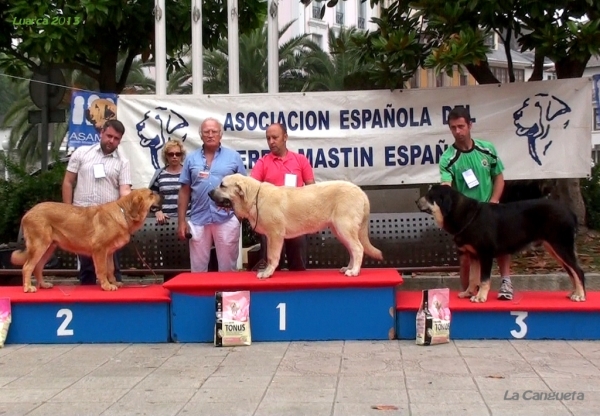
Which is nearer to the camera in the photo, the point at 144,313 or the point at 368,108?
the point at 144,313

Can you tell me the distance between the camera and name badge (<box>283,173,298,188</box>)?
8.36 meters

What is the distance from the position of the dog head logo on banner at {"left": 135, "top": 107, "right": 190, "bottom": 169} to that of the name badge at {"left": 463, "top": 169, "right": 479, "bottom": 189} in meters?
4.18

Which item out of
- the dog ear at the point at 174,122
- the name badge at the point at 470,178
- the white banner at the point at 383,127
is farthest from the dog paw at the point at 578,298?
the dog ear at the point at 174,122

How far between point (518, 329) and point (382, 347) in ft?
4.18

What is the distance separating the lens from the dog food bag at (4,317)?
7.73 metres

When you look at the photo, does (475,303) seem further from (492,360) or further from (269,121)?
(269,121)

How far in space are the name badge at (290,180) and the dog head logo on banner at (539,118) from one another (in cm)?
350

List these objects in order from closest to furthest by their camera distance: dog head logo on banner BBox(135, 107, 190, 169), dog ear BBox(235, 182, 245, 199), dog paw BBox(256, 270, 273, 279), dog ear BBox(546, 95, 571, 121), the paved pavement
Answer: the paved pavement → dog ear BBox(235, 182, 245, 199) → dog paw BBox(256, 270, 273, 279) → dog ear BBox(546, 95, 571, 121) → dog head logo on banner BBox(135, 107, 190, 169)

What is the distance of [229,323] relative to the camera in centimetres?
754

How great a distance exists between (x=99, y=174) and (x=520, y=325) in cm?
437

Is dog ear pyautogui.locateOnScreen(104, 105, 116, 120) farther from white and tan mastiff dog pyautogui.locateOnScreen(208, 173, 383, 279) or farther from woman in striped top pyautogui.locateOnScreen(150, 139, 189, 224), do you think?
white and tan mastiff dog pyautogui.locateOnScreen(208, 173, 383, 279)

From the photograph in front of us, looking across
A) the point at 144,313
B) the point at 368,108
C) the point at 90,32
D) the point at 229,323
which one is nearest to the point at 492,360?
the point at 229,323

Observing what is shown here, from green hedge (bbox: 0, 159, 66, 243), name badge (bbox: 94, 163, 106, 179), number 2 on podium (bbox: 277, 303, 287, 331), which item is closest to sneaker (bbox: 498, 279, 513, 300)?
number 2 on podium (bbox: 277, 303, 287, 331)

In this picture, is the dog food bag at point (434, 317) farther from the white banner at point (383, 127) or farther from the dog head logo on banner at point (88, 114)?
the dog head logo on banner at point (88, 114)
